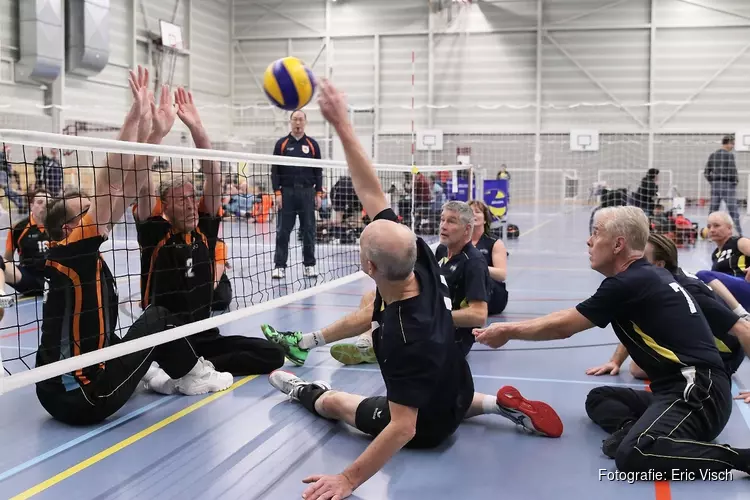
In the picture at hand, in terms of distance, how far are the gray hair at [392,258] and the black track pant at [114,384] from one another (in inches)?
69.8

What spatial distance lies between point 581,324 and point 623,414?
66 cm

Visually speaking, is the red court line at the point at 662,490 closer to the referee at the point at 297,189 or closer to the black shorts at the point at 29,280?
the referee at the point at 297,189

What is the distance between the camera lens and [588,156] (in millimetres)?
23344

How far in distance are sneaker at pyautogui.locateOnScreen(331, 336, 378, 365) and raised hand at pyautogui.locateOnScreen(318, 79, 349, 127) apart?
8.03ft

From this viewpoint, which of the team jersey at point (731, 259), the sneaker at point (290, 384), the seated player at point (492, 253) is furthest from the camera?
the seated player at point (492, 253)

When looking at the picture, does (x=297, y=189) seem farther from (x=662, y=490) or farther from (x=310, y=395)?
(x=662, y=490)

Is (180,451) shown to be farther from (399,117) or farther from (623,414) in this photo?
(399,117)

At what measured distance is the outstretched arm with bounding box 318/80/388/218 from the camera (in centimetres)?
282

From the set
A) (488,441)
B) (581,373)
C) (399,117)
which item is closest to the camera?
(488,441)

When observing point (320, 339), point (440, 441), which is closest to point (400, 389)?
point (440, 441)

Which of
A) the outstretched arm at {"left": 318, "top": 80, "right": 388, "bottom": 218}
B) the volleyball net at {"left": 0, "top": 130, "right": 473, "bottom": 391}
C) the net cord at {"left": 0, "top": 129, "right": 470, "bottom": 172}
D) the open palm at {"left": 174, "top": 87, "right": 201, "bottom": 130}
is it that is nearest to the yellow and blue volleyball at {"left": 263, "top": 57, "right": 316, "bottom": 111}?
the volleyball net at {"left": 0, "top": 130, "right": 473, "bottom": 391}

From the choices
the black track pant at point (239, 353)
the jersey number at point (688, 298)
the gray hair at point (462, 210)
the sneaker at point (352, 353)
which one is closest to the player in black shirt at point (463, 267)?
the gray hair at point (462, 210)

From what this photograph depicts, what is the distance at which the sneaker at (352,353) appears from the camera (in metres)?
5.00

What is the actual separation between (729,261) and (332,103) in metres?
4.83
